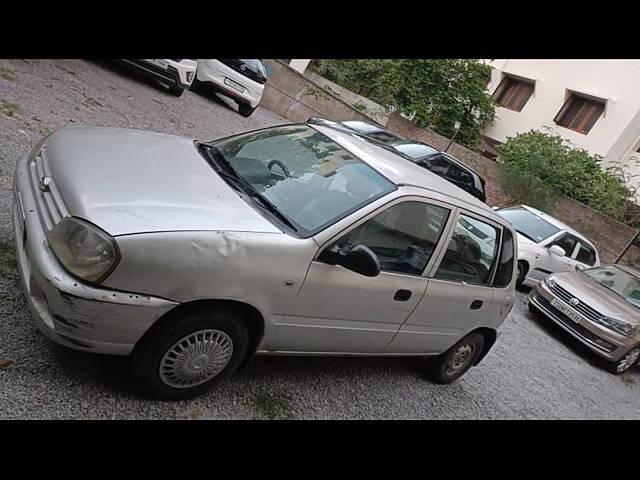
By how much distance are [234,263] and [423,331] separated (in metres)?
1.86

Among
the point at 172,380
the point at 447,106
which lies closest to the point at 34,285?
the point at 172,380

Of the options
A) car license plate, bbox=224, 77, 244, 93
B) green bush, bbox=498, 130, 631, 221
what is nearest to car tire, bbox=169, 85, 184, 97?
car license plate, bbox=224, 77, 244, 93

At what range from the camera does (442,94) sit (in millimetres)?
19234

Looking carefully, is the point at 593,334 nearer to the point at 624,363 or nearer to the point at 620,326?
the point at 620,326

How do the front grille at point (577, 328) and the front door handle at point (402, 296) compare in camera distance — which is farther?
the front grille at point (577, 328)

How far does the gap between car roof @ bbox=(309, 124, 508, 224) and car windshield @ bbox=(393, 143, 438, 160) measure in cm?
602

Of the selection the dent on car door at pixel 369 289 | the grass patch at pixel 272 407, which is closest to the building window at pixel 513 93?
the dent on car door at pixel 369 289

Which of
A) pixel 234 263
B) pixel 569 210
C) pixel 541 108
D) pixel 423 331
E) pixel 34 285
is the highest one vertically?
pixel 541 108

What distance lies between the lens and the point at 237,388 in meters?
2.95

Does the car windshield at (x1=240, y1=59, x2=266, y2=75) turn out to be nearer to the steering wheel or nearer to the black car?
the black car

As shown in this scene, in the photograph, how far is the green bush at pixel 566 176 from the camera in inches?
598

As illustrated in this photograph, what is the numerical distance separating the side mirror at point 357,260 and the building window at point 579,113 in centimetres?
2004

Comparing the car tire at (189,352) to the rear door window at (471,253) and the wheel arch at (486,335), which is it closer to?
the rear door window at (471,253)
